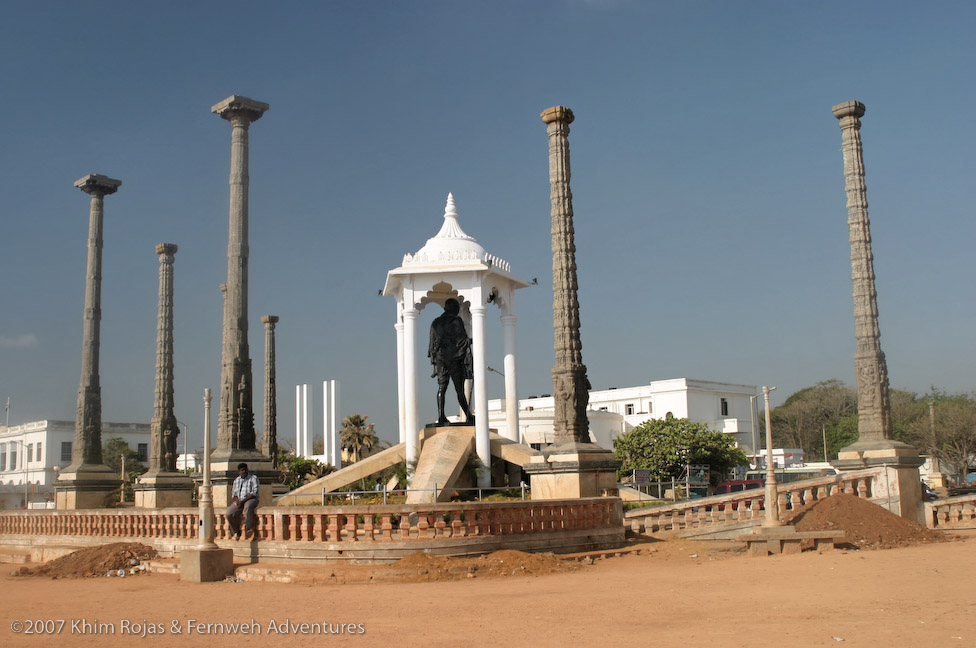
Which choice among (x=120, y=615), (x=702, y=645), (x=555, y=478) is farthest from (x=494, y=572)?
(x=702, y=645)

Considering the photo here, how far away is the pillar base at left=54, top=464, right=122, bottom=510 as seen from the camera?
25.8 m

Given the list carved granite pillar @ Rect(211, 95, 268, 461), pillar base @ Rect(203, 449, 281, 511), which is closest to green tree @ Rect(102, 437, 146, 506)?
carved granite pillar @ Rect(211, 95, 268, 461)

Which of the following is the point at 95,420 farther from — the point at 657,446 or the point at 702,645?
the point at 657,446

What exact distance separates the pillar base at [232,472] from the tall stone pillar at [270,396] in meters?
11.2

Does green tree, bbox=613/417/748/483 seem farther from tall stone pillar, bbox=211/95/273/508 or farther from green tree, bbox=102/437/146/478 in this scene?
green tree, bbox=102/437/146/478

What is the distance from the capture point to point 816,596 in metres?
10.5

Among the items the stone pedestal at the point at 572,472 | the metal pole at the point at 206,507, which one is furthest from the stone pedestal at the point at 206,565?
the stone pedestal at the point at 572,472

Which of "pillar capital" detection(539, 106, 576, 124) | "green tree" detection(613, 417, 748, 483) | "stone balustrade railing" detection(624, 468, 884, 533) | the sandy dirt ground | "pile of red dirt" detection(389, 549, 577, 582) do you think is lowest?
the sandy dirt ground

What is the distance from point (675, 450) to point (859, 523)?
34.1 m

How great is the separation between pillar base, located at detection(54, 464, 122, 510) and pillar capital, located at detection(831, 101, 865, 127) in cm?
2197

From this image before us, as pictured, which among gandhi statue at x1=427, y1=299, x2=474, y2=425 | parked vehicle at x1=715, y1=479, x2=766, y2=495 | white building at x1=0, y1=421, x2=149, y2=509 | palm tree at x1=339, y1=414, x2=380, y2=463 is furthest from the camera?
white building at x1=0, y1=421, x2=149, y2=509

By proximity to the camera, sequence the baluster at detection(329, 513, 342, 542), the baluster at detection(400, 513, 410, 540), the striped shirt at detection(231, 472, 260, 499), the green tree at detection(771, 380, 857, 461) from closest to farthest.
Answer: the baluster at detection(400, 513, 410, 540)
the baluster at detection(329, 513, 342, 542)
the striped shirt at detection(231, 472, 260, 499)
the green tree at detection(771, 380, 857, 461)

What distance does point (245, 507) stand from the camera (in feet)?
51.1

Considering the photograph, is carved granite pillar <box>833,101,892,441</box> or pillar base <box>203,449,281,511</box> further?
carved granite pillar <box>833,101,892,441</box>
